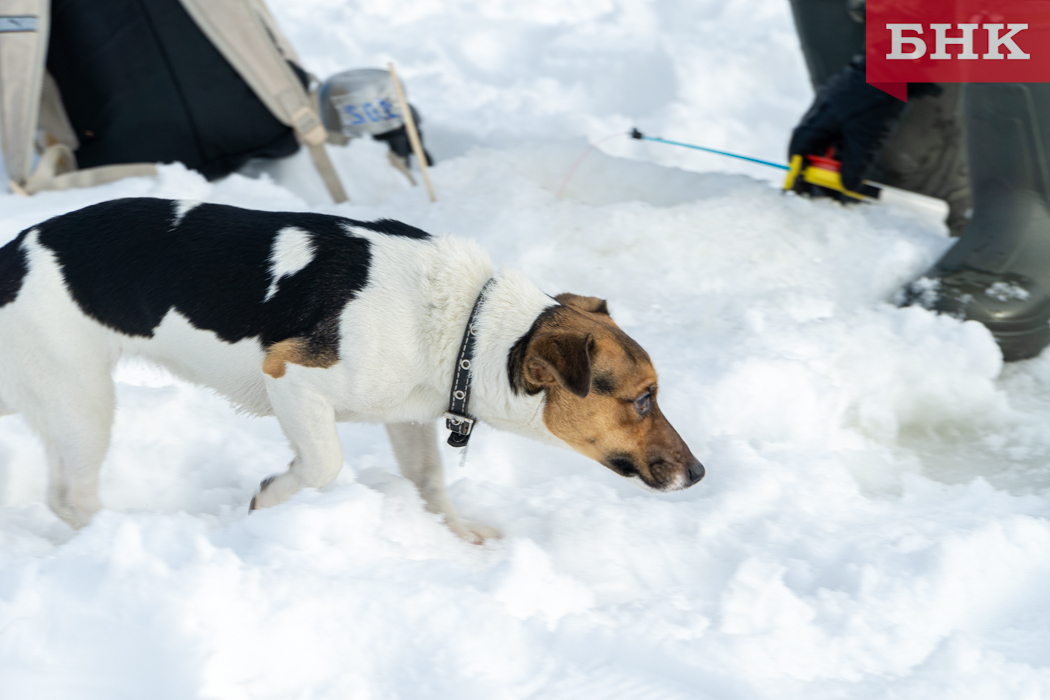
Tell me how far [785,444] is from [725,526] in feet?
1.79

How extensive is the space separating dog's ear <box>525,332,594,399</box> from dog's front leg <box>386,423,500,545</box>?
1.75 ft

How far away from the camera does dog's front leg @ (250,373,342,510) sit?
2.01m

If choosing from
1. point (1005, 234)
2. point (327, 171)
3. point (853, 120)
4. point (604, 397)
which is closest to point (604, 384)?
point (604, 397)

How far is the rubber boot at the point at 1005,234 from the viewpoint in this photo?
335 centimetres

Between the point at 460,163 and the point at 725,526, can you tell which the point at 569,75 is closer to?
the point at 460,163

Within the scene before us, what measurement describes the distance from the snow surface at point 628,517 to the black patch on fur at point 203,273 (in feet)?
1.61

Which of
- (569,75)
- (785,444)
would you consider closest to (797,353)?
(785,444)

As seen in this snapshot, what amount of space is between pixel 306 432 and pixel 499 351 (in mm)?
526

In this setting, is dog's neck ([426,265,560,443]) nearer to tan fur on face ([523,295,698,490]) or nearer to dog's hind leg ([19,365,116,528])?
tan fur on face ([523,295,698,490])

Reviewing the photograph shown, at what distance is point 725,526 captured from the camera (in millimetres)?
2334

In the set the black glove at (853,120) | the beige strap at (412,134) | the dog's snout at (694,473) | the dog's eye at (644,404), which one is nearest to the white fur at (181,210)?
the dog's eye at (644,404)

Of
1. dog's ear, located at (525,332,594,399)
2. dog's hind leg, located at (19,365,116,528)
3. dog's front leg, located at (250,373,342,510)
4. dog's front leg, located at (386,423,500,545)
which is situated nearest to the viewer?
dog's ear, located at (525,332,594,399)

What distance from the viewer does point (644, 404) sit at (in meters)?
2.12

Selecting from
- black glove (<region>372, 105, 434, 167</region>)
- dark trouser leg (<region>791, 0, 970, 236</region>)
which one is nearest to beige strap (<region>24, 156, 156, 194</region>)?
black glove (<region>372, 105, 434, 167</region>)
